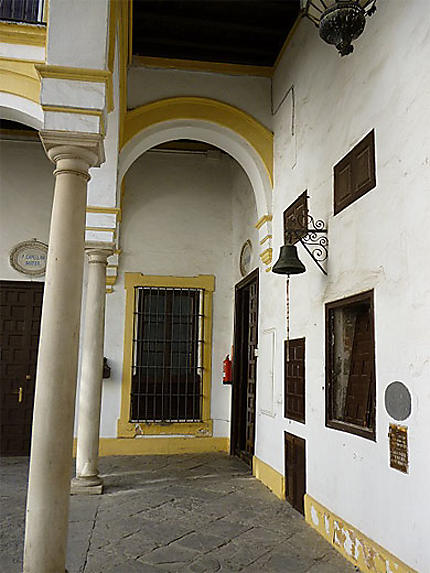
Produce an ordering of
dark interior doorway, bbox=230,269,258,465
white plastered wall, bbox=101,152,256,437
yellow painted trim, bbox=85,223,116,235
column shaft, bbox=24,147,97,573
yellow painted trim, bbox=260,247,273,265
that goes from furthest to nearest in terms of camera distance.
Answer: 1. white plastered wall, bbox=101,152,256,437
2. dark interior doorway, bbox=230,269,258,465
3. yellow painted trim, bbox=260,247,273,265
4. yellow painted trim, bbox=85,223,116,235
5. column shaft, bbox=24,147,97,573

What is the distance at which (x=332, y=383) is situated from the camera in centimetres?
484

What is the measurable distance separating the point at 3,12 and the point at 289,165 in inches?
129

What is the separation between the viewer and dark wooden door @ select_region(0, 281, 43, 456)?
8.70m

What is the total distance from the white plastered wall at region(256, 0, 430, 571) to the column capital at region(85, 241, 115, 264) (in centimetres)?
227

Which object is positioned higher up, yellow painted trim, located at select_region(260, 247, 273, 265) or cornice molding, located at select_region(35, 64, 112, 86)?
cornice molding, located at select_region(35, 64, 112, 86)

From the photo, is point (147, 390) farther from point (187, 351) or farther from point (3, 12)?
point (3, 12)

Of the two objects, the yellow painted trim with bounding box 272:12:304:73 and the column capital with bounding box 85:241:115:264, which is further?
the column capital with bounding box 85:241:115:264

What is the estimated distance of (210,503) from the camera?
5836 millimetres

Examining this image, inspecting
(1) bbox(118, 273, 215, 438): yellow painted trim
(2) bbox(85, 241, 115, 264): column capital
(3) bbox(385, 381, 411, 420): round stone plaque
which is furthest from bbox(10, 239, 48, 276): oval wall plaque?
(3) bbox(385, 381, 411, 420): round stone plaque

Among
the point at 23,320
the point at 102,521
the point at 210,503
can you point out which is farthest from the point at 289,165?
the point at 23,320

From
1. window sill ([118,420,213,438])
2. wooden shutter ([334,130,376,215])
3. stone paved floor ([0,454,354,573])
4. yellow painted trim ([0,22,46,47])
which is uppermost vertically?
yellow painted trim ([0,22,46,47])

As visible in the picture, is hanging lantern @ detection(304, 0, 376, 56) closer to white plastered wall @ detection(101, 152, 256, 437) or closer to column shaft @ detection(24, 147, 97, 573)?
column shaft @ detection(24, 147, 97, 573)

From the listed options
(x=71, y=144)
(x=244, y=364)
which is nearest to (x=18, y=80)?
(x=71, y=144)

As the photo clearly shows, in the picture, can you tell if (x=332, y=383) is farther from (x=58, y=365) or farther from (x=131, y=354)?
(x=131, y=354)
